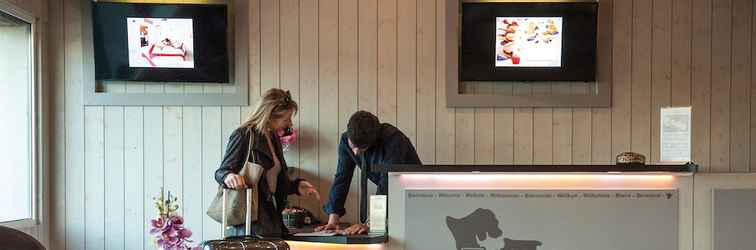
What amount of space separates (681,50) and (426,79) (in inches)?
69.6

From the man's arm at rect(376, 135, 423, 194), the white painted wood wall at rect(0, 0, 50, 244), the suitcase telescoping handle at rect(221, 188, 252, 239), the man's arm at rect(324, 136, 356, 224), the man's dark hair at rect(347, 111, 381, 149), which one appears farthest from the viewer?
the white painted wood wall at rect(0, 0, 50, 244)

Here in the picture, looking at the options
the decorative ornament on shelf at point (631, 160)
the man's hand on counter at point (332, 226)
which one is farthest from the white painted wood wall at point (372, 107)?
the decorative ornament on shelf at point (631, 160)

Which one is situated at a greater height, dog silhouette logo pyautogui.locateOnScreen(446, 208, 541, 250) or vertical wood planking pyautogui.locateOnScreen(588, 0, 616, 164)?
vertical wood planking pyautogui.locateOnScreen(588, 0, 616, 164)

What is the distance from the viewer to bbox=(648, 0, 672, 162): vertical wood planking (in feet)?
16.0

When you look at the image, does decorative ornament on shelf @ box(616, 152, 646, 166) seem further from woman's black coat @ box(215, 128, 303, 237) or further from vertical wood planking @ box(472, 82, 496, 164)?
woman's black coat @ box(215, 128, 303, 237)

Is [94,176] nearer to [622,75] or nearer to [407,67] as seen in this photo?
[407,67]

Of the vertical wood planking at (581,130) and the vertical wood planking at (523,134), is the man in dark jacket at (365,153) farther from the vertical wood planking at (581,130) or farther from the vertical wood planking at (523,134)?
the vertical wood planking at (581,130)

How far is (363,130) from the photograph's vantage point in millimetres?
3719

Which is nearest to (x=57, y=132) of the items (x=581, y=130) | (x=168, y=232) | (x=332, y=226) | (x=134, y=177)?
(x=134, y=177)

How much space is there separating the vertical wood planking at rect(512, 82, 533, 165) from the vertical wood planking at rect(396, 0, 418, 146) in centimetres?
70

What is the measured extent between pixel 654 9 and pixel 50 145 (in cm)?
425

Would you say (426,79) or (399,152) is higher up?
(426,79)

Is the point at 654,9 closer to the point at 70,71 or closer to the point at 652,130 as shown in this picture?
the point at 652,130

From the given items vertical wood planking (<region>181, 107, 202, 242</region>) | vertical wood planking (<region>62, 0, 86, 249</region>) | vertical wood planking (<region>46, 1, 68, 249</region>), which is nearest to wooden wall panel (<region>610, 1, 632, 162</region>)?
vertical wood planking (<region>181, 107, 202, 242</region>)
